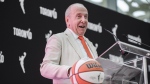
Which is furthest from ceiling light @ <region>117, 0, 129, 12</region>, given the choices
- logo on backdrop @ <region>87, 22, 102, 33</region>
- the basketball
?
the basketball

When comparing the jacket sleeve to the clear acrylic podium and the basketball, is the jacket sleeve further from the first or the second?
the clear acrylic podium

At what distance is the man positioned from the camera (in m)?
2.33

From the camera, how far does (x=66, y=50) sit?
253cm

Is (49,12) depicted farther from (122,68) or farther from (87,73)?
(87,73)

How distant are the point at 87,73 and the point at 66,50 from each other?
0.46m

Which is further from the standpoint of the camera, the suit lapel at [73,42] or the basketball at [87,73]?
the suit lapel at [73,42]

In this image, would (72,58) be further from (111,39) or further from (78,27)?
(111,39)

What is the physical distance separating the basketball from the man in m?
0.12

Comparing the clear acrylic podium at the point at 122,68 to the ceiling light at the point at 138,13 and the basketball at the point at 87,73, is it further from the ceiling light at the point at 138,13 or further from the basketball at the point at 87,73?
the ceiling light at the point at 138,13

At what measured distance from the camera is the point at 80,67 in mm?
2117

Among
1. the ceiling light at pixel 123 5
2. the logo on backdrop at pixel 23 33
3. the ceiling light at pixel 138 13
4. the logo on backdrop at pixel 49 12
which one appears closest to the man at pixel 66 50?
the logo on backdrop at pixel 23 33

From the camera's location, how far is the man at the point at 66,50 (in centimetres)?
233

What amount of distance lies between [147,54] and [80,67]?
0.89 meters

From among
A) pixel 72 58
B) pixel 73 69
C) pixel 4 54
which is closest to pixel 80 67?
pixel 73 69
